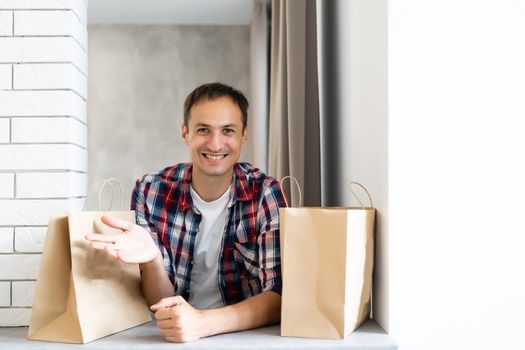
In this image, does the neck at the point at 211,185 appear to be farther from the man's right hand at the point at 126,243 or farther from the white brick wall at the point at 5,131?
the white brick wall at the point at 5,131

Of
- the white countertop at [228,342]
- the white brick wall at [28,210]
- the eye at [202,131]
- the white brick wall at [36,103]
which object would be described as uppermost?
the white brick wall at [36,103]

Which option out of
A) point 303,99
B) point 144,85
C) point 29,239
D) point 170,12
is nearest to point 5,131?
point 29,239

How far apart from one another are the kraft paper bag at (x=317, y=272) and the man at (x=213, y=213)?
0.21 m

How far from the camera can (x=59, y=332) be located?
123cm

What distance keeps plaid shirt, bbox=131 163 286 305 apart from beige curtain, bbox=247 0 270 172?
Answer: 2858mm

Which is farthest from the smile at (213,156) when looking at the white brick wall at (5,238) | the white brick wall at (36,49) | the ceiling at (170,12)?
the ceiling at (170,12)

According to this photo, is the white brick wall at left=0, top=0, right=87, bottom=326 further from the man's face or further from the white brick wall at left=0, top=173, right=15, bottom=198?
the man's face

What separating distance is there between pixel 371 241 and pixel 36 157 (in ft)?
2.62

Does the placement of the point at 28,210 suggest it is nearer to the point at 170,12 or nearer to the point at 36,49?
the point at 36,49

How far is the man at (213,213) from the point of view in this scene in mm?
1585

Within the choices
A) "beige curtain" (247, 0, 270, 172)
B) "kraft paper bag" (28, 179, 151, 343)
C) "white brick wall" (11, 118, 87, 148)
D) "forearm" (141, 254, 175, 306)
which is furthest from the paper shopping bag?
"beige curtain" (247, 0, 270, 172)
